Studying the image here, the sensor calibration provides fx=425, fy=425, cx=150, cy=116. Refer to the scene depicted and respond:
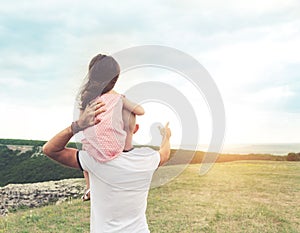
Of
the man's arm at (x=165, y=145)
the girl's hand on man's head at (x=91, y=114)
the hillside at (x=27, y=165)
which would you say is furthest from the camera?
the hillside at (x=27, y=165)

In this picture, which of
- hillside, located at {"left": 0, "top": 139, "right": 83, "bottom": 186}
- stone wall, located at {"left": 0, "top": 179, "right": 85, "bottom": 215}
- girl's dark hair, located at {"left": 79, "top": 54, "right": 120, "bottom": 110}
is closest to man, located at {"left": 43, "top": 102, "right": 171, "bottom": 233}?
girl's dark hair, located at {"left": 79, "top": 54, "right": 120, "bottom": 110}

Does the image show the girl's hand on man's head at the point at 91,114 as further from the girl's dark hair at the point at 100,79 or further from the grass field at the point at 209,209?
the grass field at the point at 209,209

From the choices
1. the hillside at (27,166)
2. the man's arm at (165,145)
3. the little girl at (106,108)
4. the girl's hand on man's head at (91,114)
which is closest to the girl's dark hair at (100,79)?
the little girl at (106,108)

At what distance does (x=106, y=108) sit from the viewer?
1.25 m

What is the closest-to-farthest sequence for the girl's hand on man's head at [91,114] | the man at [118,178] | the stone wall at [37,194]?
the girl's hand on man's head at [91,114] < the man at [118,178] < the stone wall at [37,194]

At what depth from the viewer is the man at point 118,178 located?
4.43ft

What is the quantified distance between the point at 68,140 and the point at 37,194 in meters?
11.4

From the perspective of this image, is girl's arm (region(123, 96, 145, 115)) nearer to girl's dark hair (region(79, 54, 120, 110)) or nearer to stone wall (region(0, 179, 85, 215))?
girl's dark hair (region(79, 54, 120, 110))

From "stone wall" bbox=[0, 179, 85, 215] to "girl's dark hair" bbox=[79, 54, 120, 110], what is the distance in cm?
892

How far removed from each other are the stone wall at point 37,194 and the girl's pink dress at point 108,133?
894 cm

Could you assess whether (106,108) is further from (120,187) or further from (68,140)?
(120,187)

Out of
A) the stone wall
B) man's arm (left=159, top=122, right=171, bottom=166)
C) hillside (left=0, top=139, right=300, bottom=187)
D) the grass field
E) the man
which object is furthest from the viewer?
hillside (left=0, top=139, right=300, bottom=187)

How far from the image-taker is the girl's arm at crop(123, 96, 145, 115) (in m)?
1.32

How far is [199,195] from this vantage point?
914 centimetres
